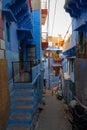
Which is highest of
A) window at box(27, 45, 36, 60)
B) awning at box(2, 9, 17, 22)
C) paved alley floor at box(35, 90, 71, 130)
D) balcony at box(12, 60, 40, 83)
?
awning at box(2, 9, 17, 22)

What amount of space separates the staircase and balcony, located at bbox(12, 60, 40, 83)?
62 cm

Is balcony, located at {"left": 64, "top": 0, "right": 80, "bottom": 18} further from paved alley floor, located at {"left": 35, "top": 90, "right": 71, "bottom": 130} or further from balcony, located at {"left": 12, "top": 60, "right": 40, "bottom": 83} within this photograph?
paved alley floor, located at {"left": 35, "top": 90, "right": 71, "bottom": 130}

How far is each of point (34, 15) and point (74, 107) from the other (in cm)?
1153

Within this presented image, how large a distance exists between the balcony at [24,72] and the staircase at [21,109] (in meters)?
0.62

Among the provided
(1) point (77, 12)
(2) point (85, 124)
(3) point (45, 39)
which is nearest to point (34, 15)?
(3) point (45, 39)

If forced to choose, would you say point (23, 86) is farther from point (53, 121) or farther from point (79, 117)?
point (53, 121)

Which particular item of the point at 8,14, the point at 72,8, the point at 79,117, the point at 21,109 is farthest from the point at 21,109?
the point at 72,8

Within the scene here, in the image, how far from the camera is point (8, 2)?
10.2 meters

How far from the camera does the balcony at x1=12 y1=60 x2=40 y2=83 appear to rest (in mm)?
11911

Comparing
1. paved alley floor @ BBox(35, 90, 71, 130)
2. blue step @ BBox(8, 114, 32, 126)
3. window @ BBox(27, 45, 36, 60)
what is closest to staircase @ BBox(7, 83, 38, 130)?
blue step @ BBox(8, 114, 32, 126)

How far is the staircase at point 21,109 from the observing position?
32.7 ft

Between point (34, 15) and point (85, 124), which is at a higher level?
point (34, 15)

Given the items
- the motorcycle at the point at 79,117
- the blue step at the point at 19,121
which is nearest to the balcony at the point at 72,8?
the motorcycle at the point at 79,117

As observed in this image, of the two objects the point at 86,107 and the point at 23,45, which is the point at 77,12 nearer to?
the point at 86,107
